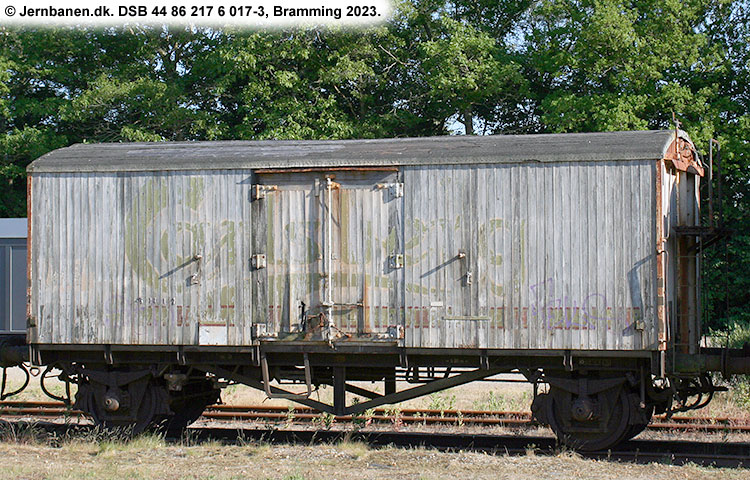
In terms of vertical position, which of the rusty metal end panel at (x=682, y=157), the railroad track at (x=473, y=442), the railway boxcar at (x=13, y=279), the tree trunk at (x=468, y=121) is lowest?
the railroad track at (x=473, y=442)

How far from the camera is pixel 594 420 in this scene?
11227mm

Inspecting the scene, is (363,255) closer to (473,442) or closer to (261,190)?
(261,190)

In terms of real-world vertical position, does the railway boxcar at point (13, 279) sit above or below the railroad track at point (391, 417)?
above

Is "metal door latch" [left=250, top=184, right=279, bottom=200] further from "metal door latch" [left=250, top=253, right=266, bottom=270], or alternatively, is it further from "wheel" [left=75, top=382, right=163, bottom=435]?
"wheel" [left=75, top=382, right=163, bottom=435]

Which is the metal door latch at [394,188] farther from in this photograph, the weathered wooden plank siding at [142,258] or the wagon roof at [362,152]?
the weathered wooden plank siding at [142,258]

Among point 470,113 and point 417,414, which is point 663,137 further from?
point 470,113

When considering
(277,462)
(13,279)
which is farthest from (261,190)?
(13,279)

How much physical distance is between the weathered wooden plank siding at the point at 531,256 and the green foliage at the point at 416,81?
11579 mm

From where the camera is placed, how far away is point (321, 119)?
2370 centimetres

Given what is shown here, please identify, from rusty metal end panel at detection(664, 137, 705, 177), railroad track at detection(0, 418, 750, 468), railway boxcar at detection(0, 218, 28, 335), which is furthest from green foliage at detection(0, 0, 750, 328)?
railroad track at detection(0, 418, 750, 468)

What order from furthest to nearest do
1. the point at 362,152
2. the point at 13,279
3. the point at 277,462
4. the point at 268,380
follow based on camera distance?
the point at 13,279
the point at 268,380
the point at 362,152
the point at 277,462

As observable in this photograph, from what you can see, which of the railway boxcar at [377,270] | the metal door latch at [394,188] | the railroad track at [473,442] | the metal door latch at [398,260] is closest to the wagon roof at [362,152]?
the railway boxcar at [377,270]

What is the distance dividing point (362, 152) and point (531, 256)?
96.3 inches

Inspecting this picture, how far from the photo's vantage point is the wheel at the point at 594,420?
1109 cm
